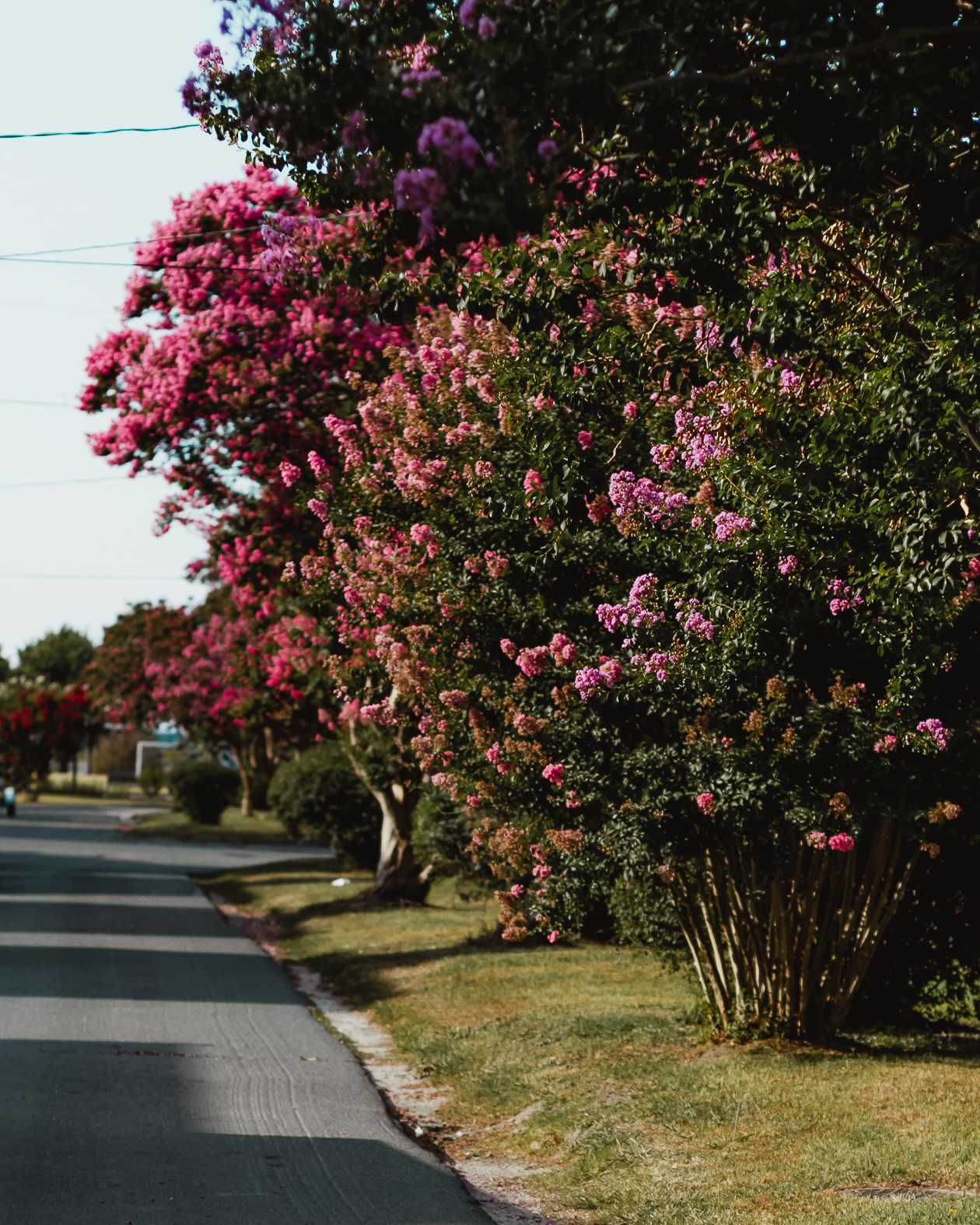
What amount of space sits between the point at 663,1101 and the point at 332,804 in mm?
17165

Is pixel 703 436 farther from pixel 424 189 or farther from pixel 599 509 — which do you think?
pixel 424 189

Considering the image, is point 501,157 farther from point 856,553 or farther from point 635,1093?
point 635,1093

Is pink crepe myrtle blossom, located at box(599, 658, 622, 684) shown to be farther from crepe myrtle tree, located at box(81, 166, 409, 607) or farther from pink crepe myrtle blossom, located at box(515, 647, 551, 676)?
crepe myrtle tree, located at box(81, 166, 409, 607)

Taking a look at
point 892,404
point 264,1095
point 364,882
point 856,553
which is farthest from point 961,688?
point 364,882

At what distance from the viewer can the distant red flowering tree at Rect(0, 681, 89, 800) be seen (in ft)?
183

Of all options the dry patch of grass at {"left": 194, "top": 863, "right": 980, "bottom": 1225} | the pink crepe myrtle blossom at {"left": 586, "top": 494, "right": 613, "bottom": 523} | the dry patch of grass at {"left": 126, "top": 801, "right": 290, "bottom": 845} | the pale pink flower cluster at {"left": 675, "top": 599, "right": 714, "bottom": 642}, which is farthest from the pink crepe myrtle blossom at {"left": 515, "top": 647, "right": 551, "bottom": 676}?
the dry patch of grass at {"left": 126, "top": 801, "right": 290, "bottom": 845}

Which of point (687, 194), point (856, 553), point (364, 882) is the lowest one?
point (364, 882)

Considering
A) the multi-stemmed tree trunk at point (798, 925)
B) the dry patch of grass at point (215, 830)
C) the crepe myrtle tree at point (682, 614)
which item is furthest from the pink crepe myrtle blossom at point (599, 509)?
the dry patch of grass at point (215, 830)

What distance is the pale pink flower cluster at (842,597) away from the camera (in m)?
6.71

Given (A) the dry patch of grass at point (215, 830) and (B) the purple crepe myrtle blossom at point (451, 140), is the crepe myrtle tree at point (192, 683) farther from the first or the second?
(B) the purple crepe myrtle blossom at point (451, 140)

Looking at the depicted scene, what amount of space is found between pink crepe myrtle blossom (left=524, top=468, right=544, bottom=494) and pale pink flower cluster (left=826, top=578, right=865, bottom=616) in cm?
178

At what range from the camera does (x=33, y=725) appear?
185 ft

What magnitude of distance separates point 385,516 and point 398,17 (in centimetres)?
524

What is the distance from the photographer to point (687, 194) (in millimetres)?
6383
